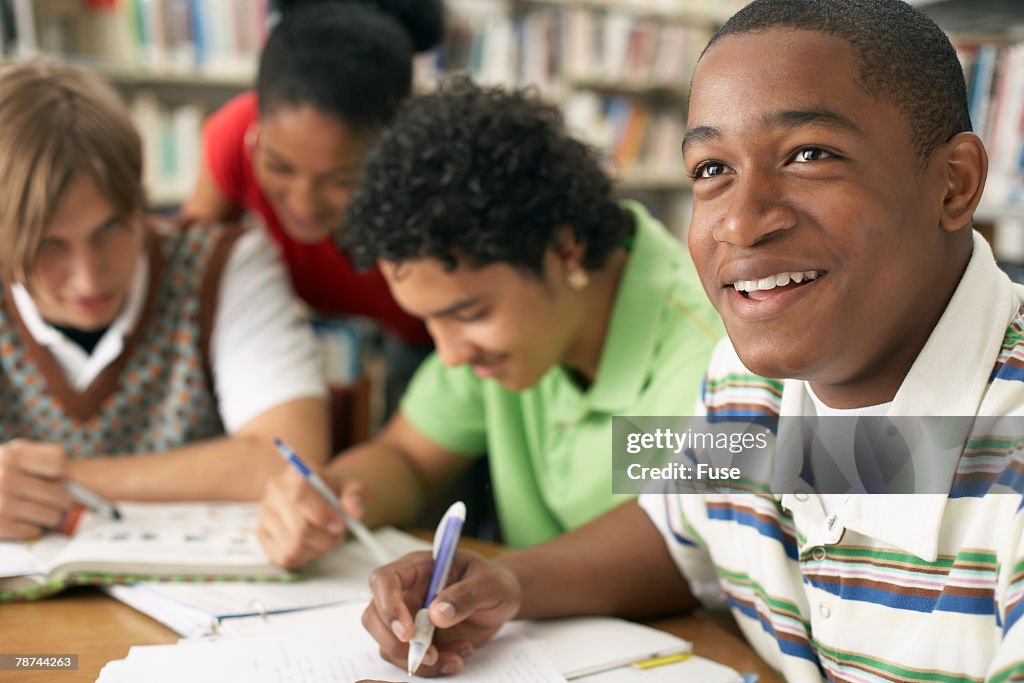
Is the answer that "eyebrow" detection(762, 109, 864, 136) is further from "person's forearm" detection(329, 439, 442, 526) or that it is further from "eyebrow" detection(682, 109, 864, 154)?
"person's forearm" detection(329, 439, 442, 526)

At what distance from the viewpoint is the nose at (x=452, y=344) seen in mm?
1248

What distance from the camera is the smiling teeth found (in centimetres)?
69

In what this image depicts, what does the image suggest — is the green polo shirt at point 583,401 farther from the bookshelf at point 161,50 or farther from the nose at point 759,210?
the bookshelf at point 161,50

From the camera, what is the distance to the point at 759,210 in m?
0.68

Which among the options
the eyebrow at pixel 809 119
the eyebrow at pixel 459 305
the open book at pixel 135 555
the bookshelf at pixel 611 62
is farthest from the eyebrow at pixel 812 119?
the bookshelf at pixel 611 62

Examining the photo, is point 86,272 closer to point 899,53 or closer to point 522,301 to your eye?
point 522,301

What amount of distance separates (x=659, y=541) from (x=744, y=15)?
0.54 meters

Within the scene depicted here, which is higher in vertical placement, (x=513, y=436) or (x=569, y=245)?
(x=569, y=245)

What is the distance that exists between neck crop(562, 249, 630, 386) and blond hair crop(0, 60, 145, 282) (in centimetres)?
68

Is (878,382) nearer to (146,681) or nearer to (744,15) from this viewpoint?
(744,15)

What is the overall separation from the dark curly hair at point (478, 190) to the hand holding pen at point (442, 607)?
425 millimetres

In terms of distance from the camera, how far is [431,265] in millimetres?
1197

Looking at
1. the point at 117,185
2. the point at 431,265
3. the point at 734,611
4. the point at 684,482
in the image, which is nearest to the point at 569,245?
the point at 431,265

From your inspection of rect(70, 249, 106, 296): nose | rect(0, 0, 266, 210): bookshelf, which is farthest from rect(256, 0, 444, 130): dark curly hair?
rect(0, 0, 266, 210): bookshelf
